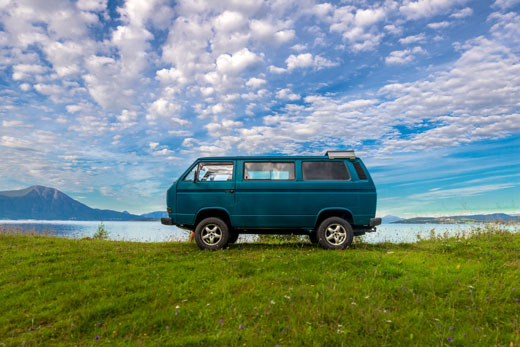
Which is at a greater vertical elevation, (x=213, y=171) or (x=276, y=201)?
(x=213, y=171)

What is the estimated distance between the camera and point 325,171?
30.4 ft

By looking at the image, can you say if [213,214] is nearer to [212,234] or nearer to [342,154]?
[212,234]

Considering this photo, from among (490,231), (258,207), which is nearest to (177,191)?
(258,207)

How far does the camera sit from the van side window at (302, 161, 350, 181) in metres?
9.19

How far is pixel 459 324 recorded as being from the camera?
4.34 m

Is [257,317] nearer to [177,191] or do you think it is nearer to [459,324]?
[459,324]

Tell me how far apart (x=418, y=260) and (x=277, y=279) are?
396 centimetres

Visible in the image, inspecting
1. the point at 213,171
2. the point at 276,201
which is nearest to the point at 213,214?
the point at 213,171

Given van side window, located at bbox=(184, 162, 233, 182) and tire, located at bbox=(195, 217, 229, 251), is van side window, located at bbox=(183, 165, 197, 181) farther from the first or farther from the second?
tire, located at bbox=(195, 217, 229, 251)

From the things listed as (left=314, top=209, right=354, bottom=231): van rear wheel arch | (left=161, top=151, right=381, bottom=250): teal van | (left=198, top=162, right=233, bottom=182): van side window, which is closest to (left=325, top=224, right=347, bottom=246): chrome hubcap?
(left=161, top=151, right=381, bottom=250): teal van

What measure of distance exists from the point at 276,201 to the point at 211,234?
228cm

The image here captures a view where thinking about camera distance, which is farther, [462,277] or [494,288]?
[462,277]

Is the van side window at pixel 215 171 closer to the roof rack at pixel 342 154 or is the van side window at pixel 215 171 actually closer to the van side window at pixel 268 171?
the van side window at pixel 268 171

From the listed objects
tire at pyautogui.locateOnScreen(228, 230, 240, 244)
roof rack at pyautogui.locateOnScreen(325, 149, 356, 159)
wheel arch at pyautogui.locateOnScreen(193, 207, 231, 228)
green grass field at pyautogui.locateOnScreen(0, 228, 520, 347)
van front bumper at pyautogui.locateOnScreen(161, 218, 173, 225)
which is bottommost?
green grass field at pyautogui.locateOnScreen(0, 228, 520, 347)
